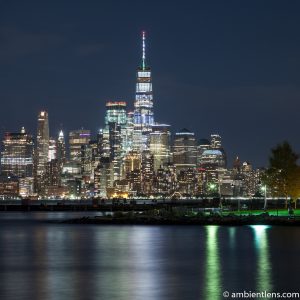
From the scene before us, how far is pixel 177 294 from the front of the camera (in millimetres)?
32438

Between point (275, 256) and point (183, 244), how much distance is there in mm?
11630

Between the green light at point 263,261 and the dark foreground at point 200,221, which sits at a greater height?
the dark foreground at point 200,221

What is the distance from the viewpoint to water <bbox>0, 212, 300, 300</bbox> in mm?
33656

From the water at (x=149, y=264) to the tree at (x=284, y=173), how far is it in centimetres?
2594

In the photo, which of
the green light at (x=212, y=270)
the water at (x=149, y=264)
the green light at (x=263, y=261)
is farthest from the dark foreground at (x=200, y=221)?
the green light at (x=212, y=270)

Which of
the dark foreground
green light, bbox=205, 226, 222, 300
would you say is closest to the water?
green light, bbox=205, 226, 222, 300

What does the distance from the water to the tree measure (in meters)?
25.9

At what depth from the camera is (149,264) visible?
43938mm

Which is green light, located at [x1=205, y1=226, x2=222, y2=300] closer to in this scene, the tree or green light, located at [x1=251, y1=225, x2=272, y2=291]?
green light, located at [x1=251, y1=225, x2=272, y2=291]

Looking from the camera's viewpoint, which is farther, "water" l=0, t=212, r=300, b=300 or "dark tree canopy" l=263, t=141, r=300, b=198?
"dark tree canopy" l=263, t=141, r=300, b=198

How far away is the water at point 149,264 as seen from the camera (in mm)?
33656

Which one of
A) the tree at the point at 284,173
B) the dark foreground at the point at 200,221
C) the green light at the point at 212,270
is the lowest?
the green light at the point at 212,270

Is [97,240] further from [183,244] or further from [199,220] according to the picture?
[199,220]

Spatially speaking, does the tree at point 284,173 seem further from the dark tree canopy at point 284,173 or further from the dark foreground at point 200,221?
the dark foreground at point 200,221
